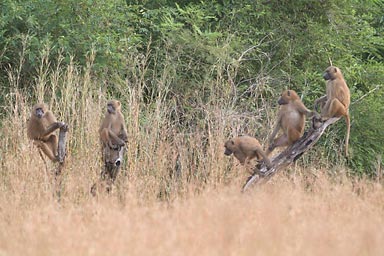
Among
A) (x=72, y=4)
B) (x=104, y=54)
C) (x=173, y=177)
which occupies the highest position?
(x=72, y=4)

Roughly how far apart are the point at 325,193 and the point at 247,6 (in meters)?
6.80

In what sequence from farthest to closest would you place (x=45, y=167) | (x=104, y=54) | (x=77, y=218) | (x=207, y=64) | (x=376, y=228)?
(x=207, y=64) → (x=104, y=54) → (x=45, y=167) → (x=77, y=218) → (x=376, y=228)

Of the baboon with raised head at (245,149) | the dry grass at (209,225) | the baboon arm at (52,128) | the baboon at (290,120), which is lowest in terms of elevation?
the dry grass at (209,225)

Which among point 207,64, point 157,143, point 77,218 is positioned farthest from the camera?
point 207,64

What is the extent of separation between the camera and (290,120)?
31.9 feet

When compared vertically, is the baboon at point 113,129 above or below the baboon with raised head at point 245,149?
above

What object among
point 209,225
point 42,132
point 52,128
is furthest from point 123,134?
point 209,225

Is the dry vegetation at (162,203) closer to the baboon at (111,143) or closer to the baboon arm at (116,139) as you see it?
the baboon at (111,143)

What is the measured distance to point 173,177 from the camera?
10.6m

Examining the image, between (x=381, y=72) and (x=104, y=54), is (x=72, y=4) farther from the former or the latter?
(x=381, y=72)

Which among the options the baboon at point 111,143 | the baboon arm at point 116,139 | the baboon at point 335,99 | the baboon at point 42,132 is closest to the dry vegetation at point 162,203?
the baboon at point 111,143

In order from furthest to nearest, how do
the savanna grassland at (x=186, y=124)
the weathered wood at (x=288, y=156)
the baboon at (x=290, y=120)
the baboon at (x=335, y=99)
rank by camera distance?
1. the baboon at (x=335, y=99)
2. the baboon at (x=290, y=120)
3. the weathered wood at (x=288, y=156)
4. the savanna grassland at (x=186, y=124)

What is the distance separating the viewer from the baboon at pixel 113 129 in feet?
29.8

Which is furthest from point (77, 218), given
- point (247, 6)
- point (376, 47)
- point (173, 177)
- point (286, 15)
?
point (376, 47)
